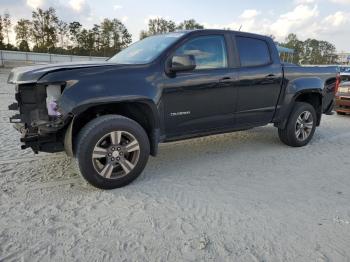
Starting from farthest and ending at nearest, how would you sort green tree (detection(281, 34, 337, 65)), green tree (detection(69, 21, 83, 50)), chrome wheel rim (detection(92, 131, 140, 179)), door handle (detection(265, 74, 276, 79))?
1. green tree (detection(281, 34, 337, 65))
2. green tree (detection(69, 21, 83, 50))
3. door handle (detection(265, 74, 276, 79))
4. chrome wheel rim (detection(92, 131, 140, 179))

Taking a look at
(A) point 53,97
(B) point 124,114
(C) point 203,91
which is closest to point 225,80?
(C) point 203,91

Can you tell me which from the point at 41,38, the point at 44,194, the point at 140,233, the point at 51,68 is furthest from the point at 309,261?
the point at 41,38

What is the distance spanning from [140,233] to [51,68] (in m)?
1.99

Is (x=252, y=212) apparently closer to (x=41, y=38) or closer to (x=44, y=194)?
(x=44, y=194)

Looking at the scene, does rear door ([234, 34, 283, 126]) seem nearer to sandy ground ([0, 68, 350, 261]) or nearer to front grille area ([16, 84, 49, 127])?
sandy ground ([0, 68, 350, 261])

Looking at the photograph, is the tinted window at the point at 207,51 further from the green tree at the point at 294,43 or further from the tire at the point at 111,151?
the green tree at the point at 294,43

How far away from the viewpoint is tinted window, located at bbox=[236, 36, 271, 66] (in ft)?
15.7

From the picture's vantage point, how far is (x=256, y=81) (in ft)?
16.0

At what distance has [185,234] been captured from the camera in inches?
111

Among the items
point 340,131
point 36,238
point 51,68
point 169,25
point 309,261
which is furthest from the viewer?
point 169,25

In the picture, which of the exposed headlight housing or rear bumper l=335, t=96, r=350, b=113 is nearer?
the exposed headlight housing

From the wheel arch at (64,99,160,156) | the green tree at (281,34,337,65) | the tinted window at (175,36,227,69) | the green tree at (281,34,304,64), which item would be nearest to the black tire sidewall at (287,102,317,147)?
the tinted window at (175,36,227,69)

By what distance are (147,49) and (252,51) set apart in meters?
1.66

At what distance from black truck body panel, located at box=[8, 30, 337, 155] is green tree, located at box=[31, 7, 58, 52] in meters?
42.8
